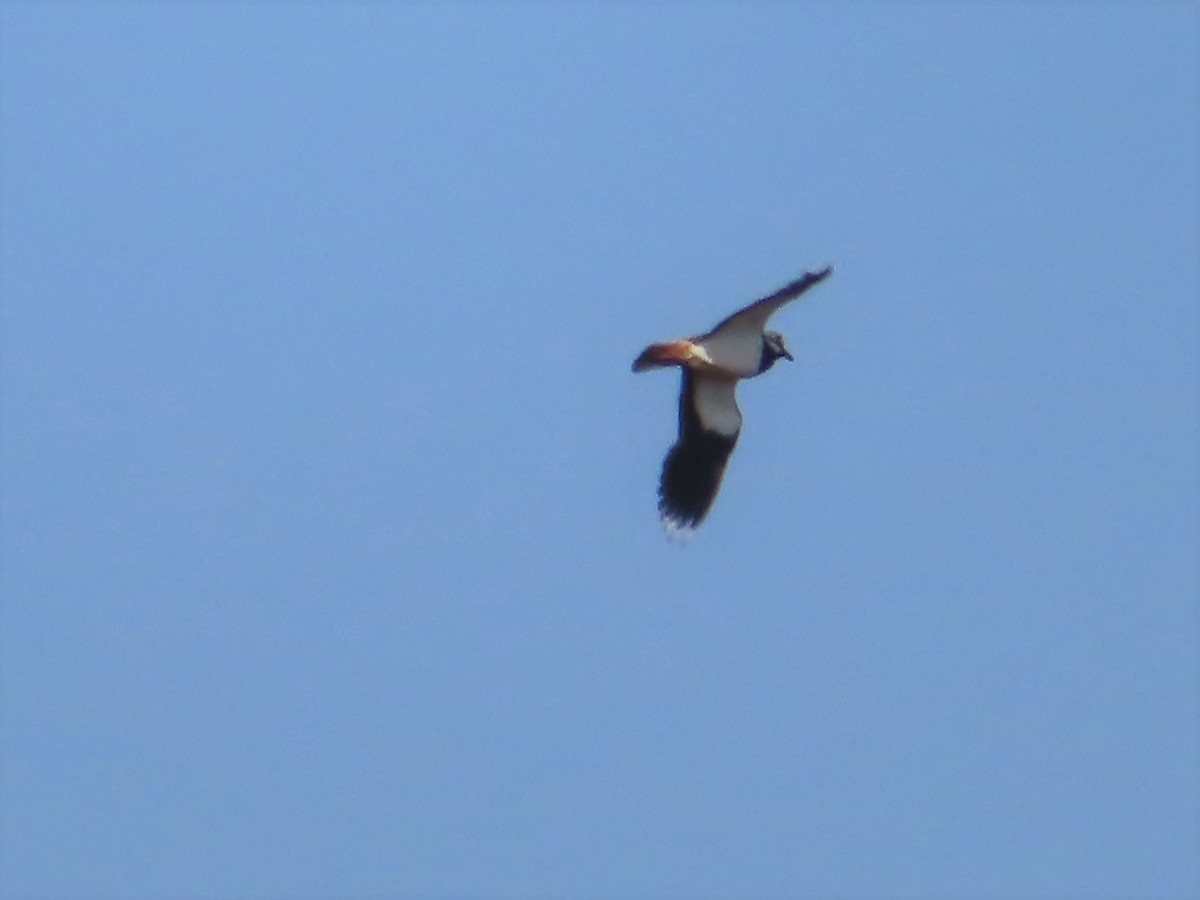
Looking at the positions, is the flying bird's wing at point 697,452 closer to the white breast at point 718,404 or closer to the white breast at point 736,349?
the white breast at point 718,404

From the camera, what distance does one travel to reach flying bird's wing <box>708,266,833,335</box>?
71.2 feet

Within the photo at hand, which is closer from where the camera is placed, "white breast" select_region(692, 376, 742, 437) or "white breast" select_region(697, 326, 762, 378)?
"white breast" select_region(697, 326, 762, 378)

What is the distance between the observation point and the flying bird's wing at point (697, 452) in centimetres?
2411

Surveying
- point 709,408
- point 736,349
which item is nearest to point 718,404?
point 709,408

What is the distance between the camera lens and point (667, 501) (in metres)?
24.4

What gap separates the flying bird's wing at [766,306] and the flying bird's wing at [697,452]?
855mm

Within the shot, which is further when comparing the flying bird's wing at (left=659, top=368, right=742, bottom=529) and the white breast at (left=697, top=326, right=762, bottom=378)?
the flying bird's wing at (left=659, top=368, right=742, bottom=529)

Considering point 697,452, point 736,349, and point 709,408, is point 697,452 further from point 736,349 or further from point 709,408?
point 736,349

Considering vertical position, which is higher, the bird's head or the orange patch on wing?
the bird's head

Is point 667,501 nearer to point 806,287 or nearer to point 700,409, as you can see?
point 700,409

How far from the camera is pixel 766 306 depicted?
2275cm

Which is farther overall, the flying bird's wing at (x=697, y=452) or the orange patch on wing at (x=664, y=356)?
the flying bird's wing at (x=697, y=452)

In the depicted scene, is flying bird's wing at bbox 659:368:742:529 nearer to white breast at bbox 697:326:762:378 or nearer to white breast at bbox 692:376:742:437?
white breast at bbox 692:376:742:437

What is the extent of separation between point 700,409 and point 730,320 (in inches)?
49.0
